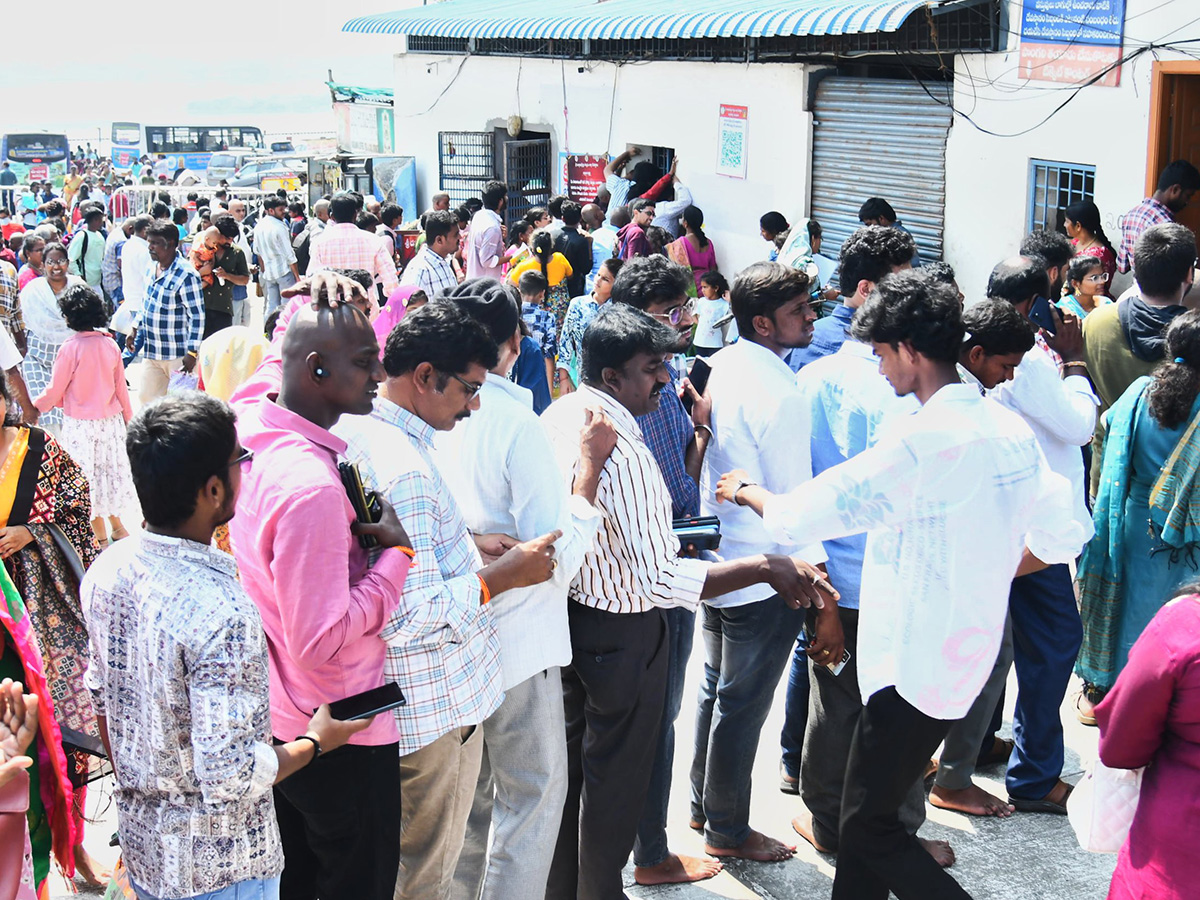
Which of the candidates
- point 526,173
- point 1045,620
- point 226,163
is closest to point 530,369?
point 1045,620

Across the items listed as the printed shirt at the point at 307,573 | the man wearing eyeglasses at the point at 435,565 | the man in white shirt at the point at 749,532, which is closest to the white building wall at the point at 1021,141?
the man in white shirt at the point at 749,532

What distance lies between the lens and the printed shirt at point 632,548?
10.3 feet

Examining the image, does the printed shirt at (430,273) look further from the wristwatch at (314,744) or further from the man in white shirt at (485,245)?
the wristwatch at (314,744)

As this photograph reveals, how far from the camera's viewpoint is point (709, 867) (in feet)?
12.3

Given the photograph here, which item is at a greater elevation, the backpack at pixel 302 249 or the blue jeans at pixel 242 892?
the backpack at pixel 302 249

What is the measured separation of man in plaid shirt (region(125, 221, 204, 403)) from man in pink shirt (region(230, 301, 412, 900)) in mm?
5152

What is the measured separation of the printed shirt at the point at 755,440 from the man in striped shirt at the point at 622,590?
35cm

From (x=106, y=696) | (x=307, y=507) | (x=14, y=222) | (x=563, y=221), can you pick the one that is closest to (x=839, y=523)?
(x=307, y=507)

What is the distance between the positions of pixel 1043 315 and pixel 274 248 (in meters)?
9.35

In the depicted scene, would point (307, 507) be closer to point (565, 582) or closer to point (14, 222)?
point (565, 582)

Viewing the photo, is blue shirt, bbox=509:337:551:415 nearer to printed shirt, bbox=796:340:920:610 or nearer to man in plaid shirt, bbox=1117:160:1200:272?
printed shirt, bbox=796:340:920:610

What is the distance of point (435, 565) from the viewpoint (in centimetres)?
273

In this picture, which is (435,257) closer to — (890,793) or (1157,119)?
(1157,119)

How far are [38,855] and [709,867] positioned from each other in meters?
1.95
